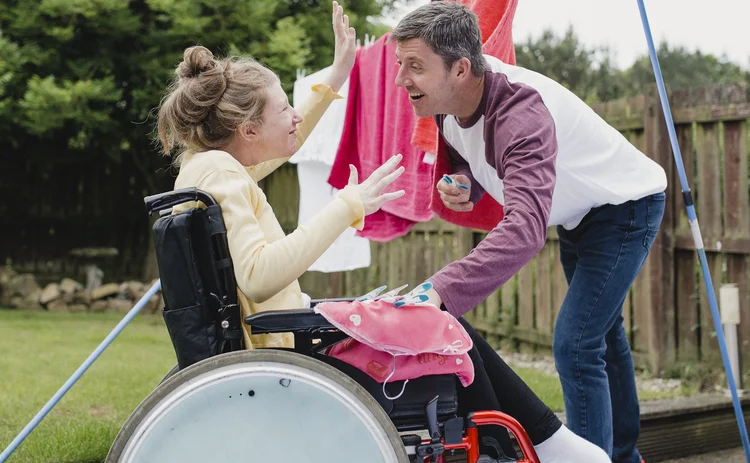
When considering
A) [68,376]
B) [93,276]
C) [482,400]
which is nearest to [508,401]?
[482,400]

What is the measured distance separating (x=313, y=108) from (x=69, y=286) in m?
6.61

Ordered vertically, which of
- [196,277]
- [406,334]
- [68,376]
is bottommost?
[68,376]

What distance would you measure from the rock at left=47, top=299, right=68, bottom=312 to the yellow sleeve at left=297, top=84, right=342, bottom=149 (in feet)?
21.0

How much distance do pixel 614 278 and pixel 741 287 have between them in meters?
1.89

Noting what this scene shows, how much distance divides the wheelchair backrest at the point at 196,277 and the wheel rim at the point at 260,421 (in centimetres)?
12

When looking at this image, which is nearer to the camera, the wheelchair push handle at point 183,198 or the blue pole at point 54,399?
the wheelchair push handle at point 183,198

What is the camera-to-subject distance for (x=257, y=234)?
1.48 m

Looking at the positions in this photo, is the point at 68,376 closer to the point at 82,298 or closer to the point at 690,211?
the point at 690,211

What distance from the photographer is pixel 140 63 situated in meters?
6.79

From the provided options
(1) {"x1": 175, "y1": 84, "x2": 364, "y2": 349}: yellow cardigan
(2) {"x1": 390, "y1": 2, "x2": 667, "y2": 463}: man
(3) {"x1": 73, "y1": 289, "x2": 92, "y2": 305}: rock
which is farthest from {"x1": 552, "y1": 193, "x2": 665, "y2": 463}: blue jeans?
(3) {"x1": 73, "y1": 289, "x2": 92, "y2": 305}: rock

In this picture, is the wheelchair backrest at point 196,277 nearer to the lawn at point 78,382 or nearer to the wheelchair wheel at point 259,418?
the wheelchair wheel at point 259,418

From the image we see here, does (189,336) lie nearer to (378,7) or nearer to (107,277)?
(378,7)

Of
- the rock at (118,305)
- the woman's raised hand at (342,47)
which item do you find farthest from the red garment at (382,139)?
the rock at (118,305)

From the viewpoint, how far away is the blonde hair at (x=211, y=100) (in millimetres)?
1640
